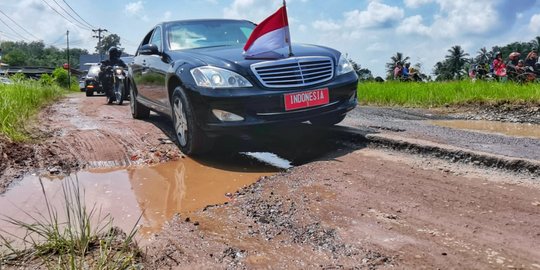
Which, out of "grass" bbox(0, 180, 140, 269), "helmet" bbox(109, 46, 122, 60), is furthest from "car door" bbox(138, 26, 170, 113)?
"helmet" bbox(109, 46, 122, 60)

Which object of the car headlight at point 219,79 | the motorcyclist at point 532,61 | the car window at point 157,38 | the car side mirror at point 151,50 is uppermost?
the motorcyclist at point 532,61

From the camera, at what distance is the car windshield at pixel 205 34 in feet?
17.8

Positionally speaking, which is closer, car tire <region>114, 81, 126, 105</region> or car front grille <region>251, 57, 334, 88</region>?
car front grille <region>251, 57, 334, 88</region>

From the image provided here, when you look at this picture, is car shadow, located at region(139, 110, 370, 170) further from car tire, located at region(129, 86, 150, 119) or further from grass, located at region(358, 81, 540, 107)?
grass, located at region(358, 81, 540, 107)

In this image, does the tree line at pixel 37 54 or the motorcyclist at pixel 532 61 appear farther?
the tree line at pixel 37 54

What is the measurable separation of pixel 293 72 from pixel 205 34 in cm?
172

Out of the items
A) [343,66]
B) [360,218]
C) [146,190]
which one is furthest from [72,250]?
[343,66]

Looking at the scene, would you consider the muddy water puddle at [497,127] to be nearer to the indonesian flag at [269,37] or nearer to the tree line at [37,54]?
the indonesian flag at [269,37]

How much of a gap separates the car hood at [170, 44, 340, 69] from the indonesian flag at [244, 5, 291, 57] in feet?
0.29

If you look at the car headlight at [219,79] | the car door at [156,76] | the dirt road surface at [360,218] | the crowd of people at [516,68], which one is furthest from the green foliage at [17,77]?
the crowd of people at [516,68]

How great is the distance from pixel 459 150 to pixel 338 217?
171cm

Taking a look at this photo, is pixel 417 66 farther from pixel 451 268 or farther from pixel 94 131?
pixel 451 268

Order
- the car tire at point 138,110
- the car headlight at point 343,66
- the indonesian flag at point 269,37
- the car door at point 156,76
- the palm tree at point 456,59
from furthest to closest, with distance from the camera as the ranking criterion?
1. the palm tree at point 456,59
2. the car tire at point 138,110
3. the car door at point 156,76
4. the car headlight at point 343,66
5. the indonesian flag at point 269,37

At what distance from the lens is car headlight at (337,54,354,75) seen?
477 centimetres
